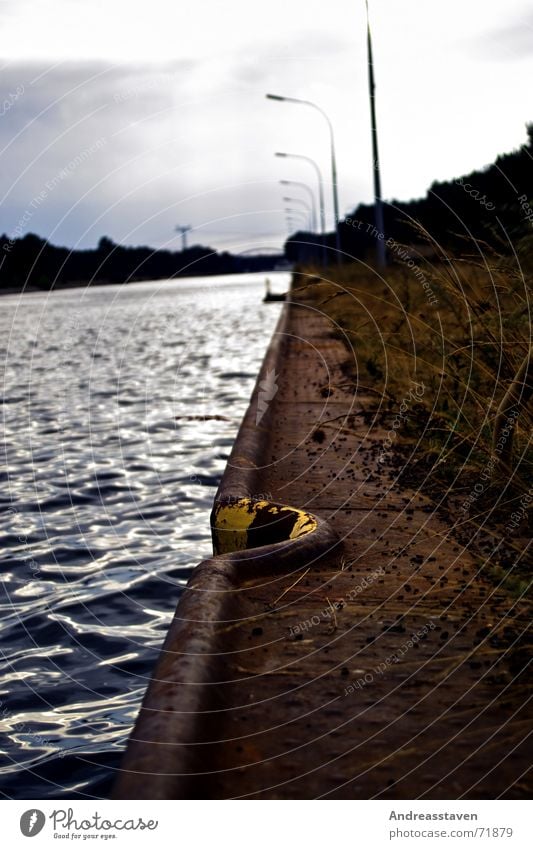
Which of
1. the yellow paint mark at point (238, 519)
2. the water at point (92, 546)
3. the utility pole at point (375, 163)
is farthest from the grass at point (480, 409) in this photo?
the utility pole at point (375, 163)

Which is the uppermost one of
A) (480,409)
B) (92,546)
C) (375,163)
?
(375,163)

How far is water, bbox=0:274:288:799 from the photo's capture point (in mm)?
3727

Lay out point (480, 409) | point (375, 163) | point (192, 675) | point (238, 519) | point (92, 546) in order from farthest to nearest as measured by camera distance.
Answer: point (375, 163), point (92, 546), point (238, 519), point (480, 409), point (192, 675)

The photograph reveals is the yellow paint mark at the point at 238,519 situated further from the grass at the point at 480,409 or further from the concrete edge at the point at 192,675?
the grass at the point at 480,409

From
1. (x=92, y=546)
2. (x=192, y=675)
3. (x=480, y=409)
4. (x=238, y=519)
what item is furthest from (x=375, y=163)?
(x=192, y=675)

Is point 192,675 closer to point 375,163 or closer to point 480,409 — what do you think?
point 480,409

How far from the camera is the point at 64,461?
8969 mm

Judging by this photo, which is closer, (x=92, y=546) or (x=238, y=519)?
(x=238, y=519)

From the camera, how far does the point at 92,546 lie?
20.6ft

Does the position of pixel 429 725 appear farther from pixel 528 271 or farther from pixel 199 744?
pixel 528 271

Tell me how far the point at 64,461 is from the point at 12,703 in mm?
5096

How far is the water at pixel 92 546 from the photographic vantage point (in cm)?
373

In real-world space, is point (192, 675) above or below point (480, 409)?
below
